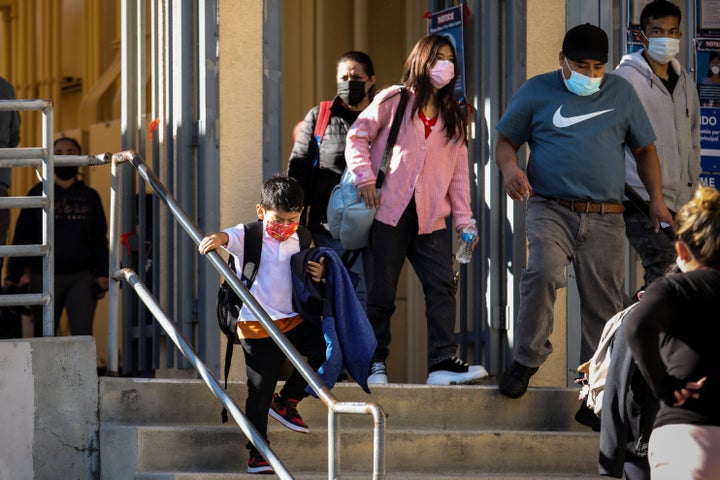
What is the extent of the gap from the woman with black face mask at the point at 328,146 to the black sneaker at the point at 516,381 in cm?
126

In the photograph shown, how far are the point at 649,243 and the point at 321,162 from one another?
1.82 metres

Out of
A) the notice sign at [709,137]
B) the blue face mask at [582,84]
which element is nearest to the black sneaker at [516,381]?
Answer: the blue face mask at [582,84]

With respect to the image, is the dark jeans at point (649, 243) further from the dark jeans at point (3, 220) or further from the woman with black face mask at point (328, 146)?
the dark jeans at point (3, 220)

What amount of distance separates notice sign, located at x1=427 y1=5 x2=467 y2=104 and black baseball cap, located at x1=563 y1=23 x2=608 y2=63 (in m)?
1.23

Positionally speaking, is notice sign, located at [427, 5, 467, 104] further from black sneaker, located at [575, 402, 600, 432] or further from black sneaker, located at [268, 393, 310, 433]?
black sneaker, located at [268, 393, 310, 433]

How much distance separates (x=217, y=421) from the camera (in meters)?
7.08

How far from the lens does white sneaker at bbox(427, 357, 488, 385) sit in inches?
299

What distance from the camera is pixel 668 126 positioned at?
7852 millimetres

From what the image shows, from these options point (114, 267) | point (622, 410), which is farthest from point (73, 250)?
point (622, 410)

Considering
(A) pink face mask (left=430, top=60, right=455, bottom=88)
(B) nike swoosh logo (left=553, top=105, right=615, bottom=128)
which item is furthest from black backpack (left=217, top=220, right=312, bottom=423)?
(B) nike swoosh logo (left=553, top=105, right=615, bottom=128)

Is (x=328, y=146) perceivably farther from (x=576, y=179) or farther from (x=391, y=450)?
(x=391, y=450)

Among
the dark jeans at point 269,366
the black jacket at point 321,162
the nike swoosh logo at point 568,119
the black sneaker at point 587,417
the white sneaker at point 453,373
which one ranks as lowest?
the black sneaker at point 587,417

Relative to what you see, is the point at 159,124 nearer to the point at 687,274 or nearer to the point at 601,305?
the point at 601,305

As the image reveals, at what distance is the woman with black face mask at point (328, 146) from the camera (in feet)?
26.7
